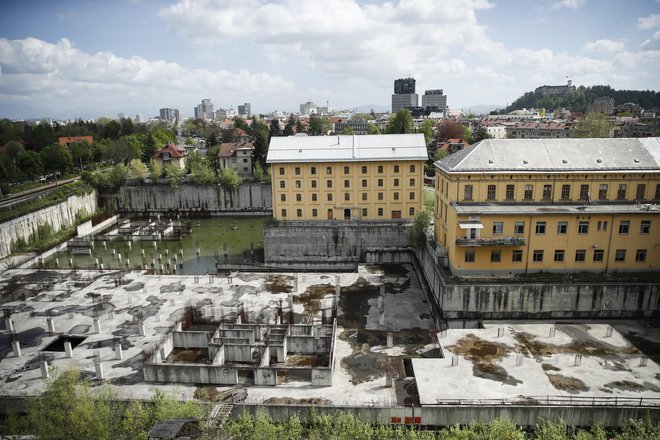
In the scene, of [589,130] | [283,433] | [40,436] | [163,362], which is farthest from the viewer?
[589,130]

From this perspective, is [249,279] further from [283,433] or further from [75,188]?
[75,188]

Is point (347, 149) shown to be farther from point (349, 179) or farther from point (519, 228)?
point (519, 228)

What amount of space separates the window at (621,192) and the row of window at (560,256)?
13.0 ft

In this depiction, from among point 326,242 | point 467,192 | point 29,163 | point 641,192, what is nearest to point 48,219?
point 29,163

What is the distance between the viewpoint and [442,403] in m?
20.4

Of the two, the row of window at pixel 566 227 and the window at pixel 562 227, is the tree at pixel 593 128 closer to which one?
the row of window at pixel 566 227

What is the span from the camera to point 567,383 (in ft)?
71.4

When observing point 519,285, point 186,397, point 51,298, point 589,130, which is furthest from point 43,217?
point 589,130

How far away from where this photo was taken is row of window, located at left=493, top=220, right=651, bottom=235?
29719 mm

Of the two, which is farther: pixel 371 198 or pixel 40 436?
pixel 371 198

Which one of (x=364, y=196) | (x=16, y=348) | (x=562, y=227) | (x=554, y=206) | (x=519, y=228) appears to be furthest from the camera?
(x=364, y=196)

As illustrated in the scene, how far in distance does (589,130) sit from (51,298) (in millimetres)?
73498

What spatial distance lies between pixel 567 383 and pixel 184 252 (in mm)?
39985

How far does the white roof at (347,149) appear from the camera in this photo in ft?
145
